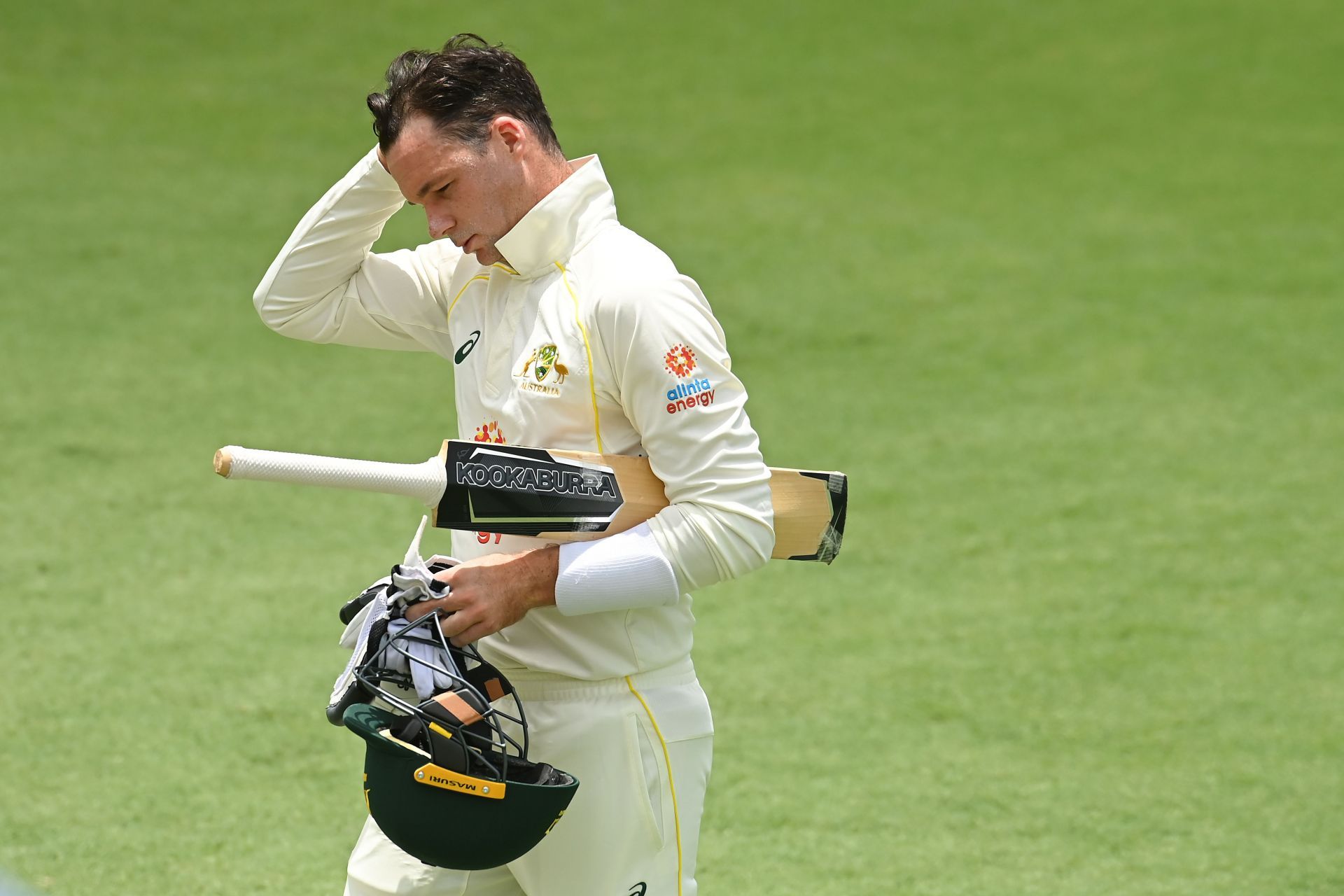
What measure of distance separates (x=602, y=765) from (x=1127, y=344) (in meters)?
4.98

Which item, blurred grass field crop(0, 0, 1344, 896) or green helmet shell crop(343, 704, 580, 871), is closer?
green helmet shell crop(343, 704, 580, 871)

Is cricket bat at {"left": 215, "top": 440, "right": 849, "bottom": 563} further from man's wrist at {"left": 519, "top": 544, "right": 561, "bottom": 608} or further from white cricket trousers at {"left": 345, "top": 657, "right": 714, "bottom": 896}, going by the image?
white cricket trousers at {"left": 345, "top": 657, "right": 714, "bottom": 896}

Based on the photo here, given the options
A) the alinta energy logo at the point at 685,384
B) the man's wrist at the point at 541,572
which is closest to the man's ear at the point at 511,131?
the alinta energy logo at the point at 685,384

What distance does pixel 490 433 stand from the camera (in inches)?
86.8

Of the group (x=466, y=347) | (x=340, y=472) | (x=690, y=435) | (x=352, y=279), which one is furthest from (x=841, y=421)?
(x=340, y=472)

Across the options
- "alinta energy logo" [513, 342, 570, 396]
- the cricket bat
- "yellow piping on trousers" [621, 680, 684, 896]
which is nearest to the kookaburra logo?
the cricket bat

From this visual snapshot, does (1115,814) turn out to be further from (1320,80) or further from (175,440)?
(1320,80)

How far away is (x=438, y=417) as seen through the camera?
5.96 meters

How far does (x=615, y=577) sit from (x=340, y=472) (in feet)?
1.20

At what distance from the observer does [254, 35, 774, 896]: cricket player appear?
1993mm

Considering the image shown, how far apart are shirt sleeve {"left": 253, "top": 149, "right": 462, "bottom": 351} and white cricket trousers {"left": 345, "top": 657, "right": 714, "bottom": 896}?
0.62 m

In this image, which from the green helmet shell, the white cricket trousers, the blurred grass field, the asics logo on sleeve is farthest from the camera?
the blurred grass field

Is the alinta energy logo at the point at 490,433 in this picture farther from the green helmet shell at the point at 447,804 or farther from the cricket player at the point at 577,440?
the green helmet shell at the point at 447,804

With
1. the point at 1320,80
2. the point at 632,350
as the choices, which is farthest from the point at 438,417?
the point at 1320,80
